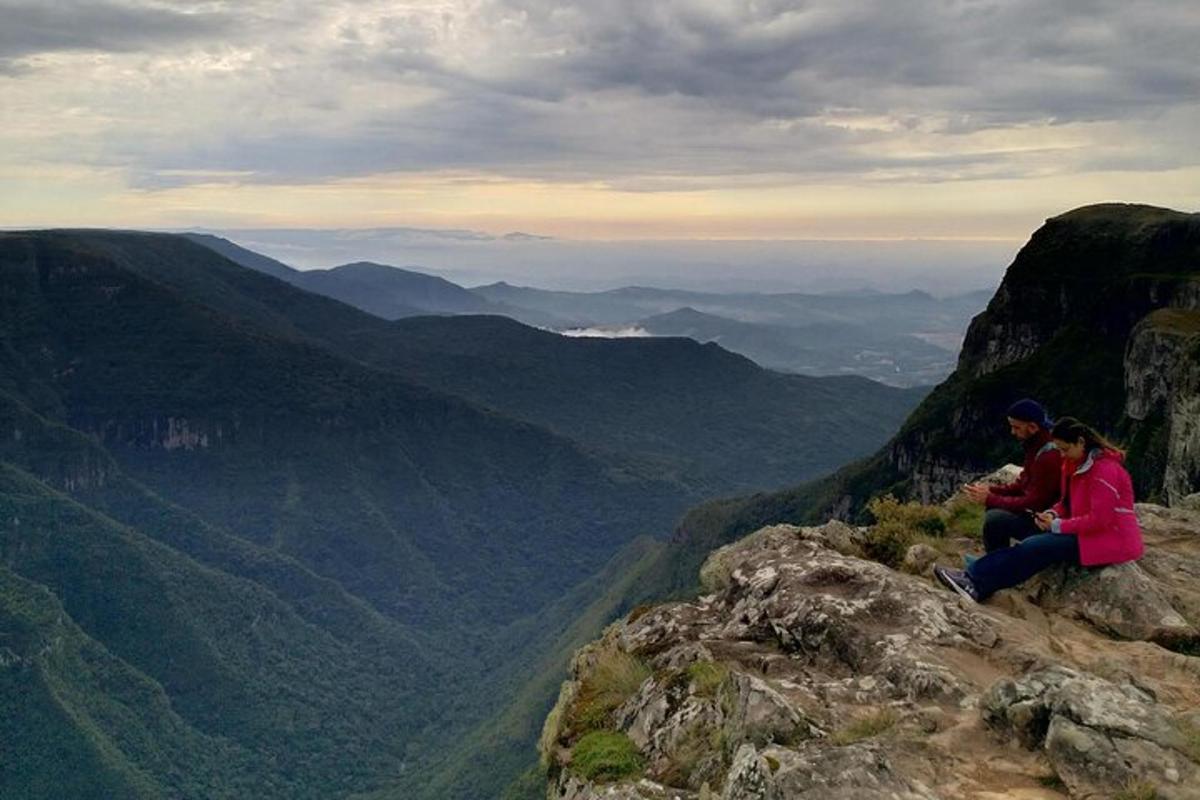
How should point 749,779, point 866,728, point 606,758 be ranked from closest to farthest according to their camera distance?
point 749,779, point 866,728, point 606,758

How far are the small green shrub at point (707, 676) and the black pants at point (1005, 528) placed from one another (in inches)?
235

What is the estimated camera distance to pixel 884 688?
10.6 meters

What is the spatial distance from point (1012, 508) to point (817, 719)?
6.59 metres

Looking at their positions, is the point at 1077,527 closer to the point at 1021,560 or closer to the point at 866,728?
the point at 1021,560

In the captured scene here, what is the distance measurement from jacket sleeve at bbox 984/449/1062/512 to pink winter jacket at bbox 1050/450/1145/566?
3.85 ft

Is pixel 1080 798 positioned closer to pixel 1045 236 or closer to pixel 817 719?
pixel 817 719

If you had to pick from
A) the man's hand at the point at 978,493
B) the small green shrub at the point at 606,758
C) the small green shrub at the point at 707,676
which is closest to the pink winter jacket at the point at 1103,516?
the man's hand at the point at 978,493

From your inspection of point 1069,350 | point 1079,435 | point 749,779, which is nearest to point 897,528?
point 1079,435

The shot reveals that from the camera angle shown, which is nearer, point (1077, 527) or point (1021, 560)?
point (1077, 527)

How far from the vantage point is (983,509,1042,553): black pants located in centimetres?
1405

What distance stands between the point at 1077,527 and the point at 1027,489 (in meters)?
2.04

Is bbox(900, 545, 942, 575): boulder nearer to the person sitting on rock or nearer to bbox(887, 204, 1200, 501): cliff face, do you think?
the person sitting on rock

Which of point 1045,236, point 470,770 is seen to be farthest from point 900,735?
point 470,770

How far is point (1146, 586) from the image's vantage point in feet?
42.1
